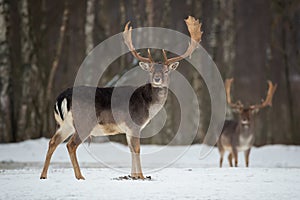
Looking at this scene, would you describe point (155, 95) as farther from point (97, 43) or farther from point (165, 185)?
point (97, 43)

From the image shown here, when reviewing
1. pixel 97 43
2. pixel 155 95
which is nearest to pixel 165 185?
pixel 155 95

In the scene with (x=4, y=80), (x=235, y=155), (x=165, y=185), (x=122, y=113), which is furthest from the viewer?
(x=4, y=80)

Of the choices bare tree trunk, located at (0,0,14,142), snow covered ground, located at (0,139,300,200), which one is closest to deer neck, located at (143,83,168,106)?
snow covered ground, located at (0,139,300,200)

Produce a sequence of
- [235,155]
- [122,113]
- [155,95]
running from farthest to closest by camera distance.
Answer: [235,155] → [155,95] → [122,113]

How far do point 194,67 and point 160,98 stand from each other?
12.1m

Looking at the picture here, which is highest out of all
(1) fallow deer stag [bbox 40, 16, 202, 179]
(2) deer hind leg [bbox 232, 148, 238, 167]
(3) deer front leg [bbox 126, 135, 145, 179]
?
(1) fallow deer stag [bbox 40, 16, 202, 179]

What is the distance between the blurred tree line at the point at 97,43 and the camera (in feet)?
69.1

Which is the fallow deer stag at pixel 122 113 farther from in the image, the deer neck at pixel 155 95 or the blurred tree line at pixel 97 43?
the blurred tree line at pixel 97 43

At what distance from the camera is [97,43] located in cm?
2616

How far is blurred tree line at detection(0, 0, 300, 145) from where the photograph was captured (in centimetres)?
2105

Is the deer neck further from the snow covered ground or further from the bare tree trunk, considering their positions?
the bare tree trunk

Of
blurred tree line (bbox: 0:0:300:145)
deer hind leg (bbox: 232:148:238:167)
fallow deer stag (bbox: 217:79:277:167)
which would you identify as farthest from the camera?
blurred tree line (bbox: 0:0:300:145)

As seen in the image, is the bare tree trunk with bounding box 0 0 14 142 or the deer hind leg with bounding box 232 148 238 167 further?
the bare tree trunk with bounding box 0 0 14 142

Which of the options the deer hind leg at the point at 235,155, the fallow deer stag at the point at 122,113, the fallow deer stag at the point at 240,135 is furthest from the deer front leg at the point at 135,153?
the fallow deer stag at the point at 240,135
